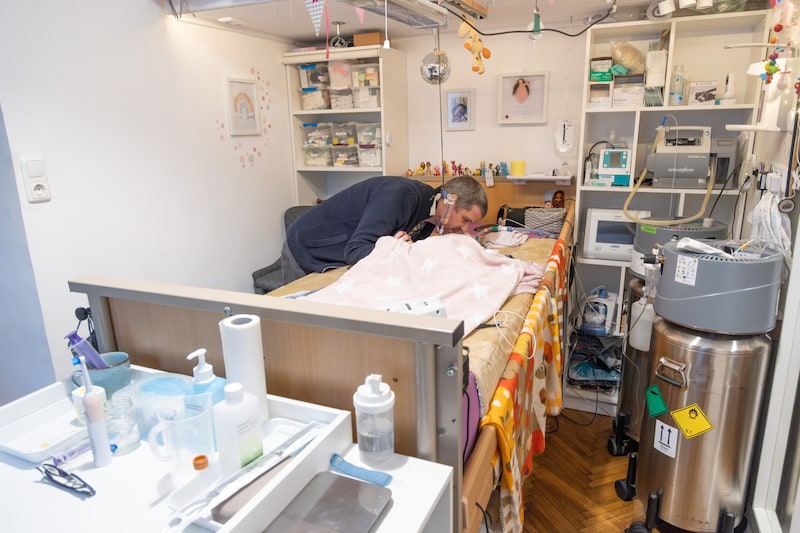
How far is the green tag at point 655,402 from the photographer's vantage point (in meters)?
1.93

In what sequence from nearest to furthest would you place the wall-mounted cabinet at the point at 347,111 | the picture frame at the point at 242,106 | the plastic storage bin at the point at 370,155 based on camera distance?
the picture frame at the point at 242,106
the wall-mounted cabinet at the point at 347,111
the plastic storage bin at the point at 370,155

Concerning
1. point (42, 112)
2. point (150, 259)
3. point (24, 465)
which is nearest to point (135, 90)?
point (42, 112)

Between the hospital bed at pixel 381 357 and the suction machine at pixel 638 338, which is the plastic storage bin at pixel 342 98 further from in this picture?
the hospital bed at pixel 381 357

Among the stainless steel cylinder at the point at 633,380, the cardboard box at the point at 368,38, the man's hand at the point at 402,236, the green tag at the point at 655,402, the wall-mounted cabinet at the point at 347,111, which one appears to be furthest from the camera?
the wall-mounted cabinet at the point at 347,111

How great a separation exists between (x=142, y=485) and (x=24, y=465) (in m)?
0.25

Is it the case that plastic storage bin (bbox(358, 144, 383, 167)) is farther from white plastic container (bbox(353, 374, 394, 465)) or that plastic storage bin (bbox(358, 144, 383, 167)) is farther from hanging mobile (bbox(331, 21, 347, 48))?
white plastic container (bbox(353, 374, 394, 465))

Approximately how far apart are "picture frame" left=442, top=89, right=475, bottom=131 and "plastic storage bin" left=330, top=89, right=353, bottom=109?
65 cm

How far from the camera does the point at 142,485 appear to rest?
0.87 metres

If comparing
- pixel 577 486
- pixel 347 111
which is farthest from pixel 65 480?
pixel 347 111

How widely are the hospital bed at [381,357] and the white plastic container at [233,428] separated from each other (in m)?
0.20

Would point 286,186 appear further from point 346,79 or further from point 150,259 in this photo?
point 150,259

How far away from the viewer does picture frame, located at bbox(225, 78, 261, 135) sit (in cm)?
301

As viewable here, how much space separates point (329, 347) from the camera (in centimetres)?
101

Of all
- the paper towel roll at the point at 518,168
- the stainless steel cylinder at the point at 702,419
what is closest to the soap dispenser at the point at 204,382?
the stainless steel cylinder at the point at 702,419
